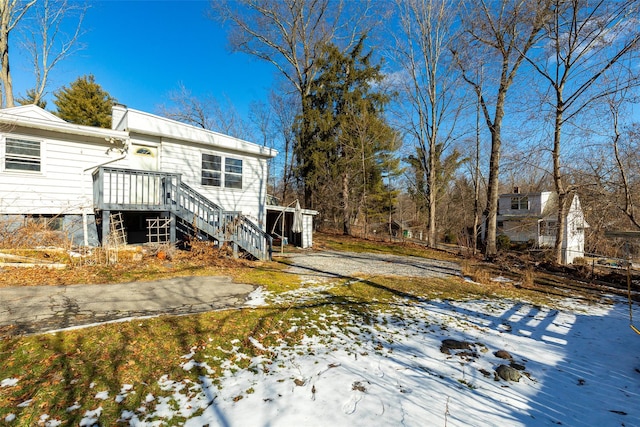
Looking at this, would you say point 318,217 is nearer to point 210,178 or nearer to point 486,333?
point 210,178

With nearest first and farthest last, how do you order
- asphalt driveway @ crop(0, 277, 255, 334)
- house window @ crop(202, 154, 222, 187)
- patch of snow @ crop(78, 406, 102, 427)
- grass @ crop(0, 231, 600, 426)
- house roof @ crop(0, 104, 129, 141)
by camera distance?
patch of snow @ crop(78, 406, 102, 427), grass @ crop(0, 231, 600, 426), asphalt driveway @ crop(0, 277, 255, 334), house roof @ crop(0, 104, 129, 141), house window @ crop(202, 154, 222, 187)

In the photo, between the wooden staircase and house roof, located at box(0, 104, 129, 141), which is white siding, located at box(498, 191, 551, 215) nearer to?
the wooden staircase

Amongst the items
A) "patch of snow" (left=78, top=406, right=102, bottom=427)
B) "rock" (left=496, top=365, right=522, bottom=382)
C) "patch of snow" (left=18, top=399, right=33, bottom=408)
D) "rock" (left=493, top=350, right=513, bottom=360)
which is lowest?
"rock" (left=493, top=350, right=513, bottom=360)

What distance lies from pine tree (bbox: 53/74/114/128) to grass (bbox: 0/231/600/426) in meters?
22.5

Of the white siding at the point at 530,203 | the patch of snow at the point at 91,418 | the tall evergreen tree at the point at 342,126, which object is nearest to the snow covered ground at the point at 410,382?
the patch of snow at the point at 91,418

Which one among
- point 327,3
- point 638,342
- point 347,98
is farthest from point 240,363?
point 327,3

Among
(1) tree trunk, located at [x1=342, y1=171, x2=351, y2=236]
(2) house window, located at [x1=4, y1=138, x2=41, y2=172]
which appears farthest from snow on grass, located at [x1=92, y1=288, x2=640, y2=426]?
(1) tree trunk, located at [x1=342, y1=171, x2=351, y2=236]

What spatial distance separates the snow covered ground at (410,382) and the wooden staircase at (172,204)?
421 centimetres

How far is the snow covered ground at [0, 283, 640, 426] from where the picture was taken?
8.68ft

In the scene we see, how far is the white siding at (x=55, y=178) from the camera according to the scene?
25.4 ft

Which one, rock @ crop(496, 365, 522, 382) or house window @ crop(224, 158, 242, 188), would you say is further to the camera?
house window @ crop(224, 158, 242, 188)

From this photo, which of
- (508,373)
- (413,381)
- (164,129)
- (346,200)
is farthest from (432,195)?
(413,381)

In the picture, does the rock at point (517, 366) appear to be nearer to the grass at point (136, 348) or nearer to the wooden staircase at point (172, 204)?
the grass at point (136, 348)

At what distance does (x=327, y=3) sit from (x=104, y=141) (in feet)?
62.3
